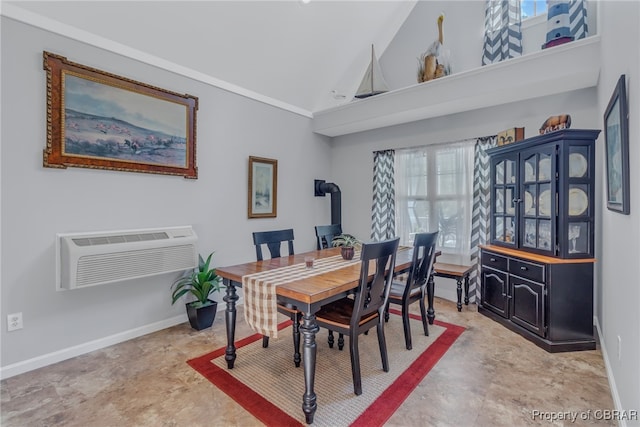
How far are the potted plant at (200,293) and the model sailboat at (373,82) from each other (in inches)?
115

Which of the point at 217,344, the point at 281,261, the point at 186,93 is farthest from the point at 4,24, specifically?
the point at 217,344

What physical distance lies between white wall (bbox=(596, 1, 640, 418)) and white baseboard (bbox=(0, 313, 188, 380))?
11.2 ft

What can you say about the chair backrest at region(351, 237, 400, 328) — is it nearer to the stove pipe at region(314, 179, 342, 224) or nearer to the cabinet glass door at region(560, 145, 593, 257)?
the cabinet glass door at region(560, 145, 593, 257)

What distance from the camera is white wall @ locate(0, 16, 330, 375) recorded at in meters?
2.22

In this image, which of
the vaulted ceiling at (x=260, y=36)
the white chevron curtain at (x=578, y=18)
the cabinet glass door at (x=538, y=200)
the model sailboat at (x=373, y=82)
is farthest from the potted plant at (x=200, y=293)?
the white chevron curtain at (x=578, y=18)

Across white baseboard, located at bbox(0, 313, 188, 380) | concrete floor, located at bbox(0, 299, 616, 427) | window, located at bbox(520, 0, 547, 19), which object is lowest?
concrete floor, located at bbox(0, 299, 616, 427)

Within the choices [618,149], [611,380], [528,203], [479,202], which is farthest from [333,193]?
[611,380]

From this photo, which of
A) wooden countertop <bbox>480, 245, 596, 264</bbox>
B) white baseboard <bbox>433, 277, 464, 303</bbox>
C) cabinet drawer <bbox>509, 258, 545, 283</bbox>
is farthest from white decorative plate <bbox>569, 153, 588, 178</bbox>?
white baseboard <bbox>433, 277, 464, 303</bbox>

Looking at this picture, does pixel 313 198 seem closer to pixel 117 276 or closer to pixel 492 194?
pixel 492 194

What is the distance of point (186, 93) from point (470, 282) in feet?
12.8

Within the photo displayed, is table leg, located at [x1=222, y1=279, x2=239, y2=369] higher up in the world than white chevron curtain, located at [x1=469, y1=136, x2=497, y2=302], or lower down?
lower down

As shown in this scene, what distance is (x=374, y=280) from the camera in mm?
2041

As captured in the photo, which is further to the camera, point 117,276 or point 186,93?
point 186,93

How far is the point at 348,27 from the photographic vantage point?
4.03 m
